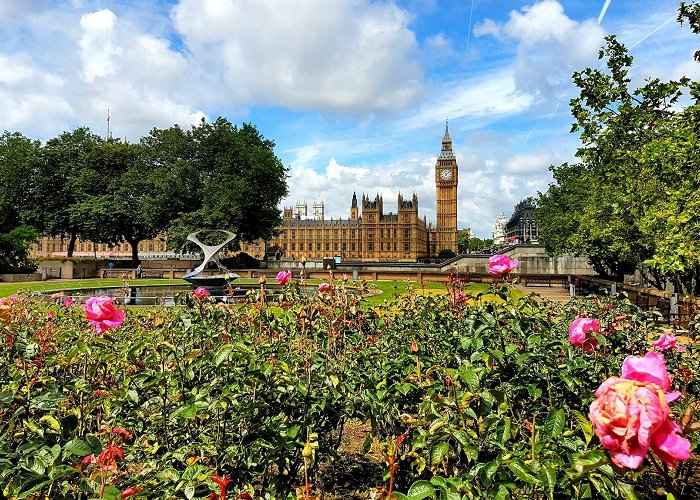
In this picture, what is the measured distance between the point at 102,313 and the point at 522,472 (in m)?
2.24

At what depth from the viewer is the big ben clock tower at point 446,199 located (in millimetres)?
121625

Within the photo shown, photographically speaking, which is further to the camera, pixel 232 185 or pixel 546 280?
pixel 232 185

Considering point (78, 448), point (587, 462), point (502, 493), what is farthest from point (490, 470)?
point (78, 448)

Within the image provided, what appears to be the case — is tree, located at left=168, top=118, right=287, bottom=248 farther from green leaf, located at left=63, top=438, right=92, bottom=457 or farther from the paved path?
green leaf, located at left=63, top=438, right=92, bottom=457

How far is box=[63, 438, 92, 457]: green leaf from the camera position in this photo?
169 cm

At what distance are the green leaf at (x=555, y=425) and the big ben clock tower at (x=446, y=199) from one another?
397 feet

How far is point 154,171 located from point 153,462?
3905cm

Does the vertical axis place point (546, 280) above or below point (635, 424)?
below

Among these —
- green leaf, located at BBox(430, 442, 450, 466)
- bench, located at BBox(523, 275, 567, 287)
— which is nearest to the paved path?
bench, located at BBox(523, 275, 567, 287)

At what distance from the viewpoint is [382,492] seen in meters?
1.82

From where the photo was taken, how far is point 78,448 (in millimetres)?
1717

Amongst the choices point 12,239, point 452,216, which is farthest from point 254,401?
point 452,216

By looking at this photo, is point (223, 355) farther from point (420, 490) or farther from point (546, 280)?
point (546, 280)

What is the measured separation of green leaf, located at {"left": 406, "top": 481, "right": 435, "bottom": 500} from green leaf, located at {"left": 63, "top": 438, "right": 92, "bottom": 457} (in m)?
1.18
